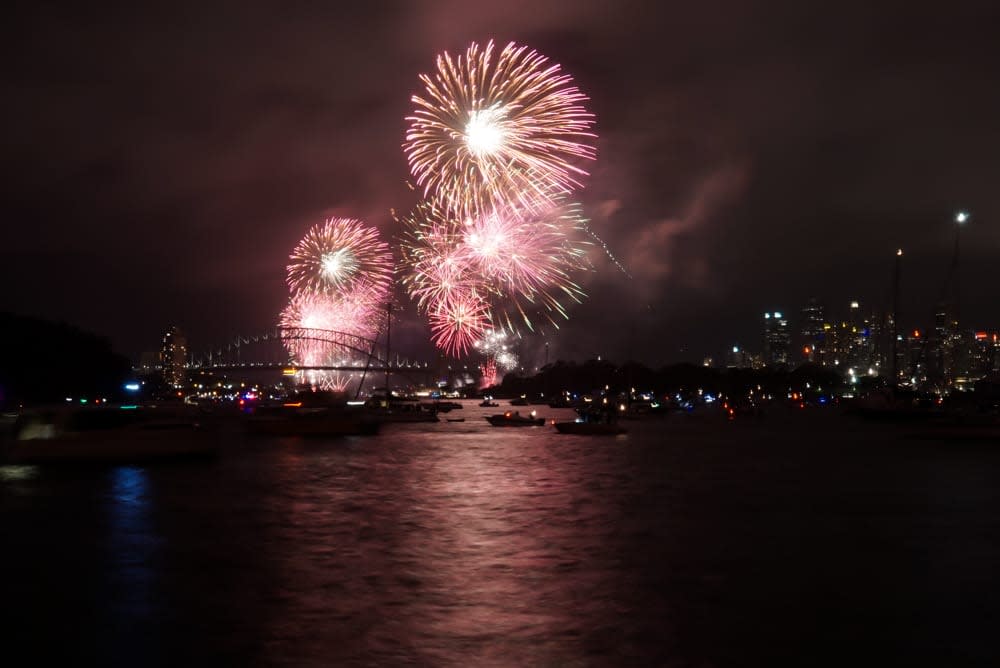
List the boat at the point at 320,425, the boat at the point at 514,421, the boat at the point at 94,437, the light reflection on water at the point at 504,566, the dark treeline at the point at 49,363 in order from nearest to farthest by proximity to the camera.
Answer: the light reflection on water at the point at 504,566, the boat at the point at 94,437, the boat at the point at 320,425, the boat at the point at 514,421, the dark treeline at the point at 49,363

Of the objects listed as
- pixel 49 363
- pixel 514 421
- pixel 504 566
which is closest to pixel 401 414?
pixel 514 421

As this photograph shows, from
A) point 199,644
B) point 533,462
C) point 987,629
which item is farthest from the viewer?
point 533,462

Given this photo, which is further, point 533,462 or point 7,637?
point 533,462

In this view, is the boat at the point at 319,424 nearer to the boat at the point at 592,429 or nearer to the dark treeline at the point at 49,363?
the boat at the point at 592,429

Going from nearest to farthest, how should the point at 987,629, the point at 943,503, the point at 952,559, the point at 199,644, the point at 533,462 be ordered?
the point at 199,644, the point at 987,629, the point at 952,559, the point at 943,503, the point at 533,462

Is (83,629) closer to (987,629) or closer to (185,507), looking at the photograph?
(987,629)

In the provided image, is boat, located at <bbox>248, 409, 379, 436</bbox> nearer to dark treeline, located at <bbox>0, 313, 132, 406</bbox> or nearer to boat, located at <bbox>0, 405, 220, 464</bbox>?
Answer: boat, located at <bbox>0, 405, 220, 464</bbox>

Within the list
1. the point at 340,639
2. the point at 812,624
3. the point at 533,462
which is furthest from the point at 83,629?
the point at 533,462

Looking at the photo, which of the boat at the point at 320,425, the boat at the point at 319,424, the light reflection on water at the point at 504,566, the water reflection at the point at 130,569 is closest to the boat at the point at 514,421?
the boat at the point at 319,424
